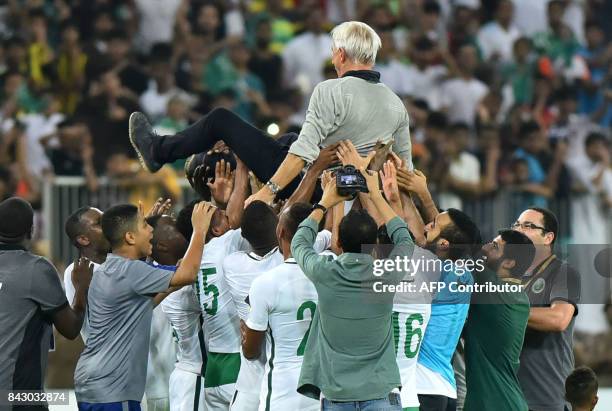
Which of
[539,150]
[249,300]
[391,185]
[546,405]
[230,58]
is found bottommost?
[546,405]

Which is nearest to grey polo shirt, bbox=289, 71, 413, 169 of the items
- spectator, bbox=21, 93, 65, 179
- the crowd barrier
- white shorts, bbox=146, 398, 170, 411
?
white shorts, bbox=146, 398, 170, 411

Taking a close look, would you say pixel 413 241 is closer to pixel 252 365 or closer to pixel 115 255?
pixel 252 365

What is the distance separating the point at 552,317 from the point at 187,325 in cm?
217

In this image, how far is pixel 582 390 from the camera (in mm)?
7199

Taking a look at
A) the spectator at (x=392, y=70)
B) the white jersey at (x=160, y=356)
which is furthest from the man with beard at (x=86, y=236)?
the spectator at (x=392, y=70)

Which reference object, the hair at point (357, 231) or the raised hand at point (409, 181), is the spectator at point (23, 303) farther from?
the raised hand at point (409, 181)

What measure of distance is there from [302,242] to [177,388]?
6.11 ft

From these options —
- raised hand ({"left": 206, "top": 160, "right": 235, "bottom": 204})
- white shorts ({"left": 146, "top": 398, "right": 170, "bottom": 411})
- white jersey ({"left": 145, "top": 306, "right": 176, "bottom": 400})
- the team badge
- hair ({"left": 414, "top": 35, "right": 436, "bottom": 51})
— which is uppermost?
hair ({"left": 414, "top": 35, "right": 436, "bottom": 51})

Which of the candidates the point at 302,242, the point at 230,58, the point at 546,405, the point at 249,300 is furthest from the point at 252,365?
the point at 230,58

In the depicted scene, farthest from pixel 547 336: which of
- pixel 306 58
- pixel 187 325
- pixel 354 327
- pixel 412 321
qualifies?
pixel 306 58

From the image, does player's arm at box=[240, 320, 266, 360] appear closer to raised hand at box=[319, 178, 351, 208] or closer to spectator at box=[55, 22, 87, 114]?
raised hand at box=[319, 178, 351, 208]

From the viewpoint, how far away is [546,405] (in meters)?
7.34

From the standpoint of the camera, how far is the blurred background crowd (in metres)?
12.2

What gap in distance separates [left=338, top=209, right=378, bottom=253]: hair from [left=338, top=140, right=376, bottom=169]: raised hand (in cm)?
69
